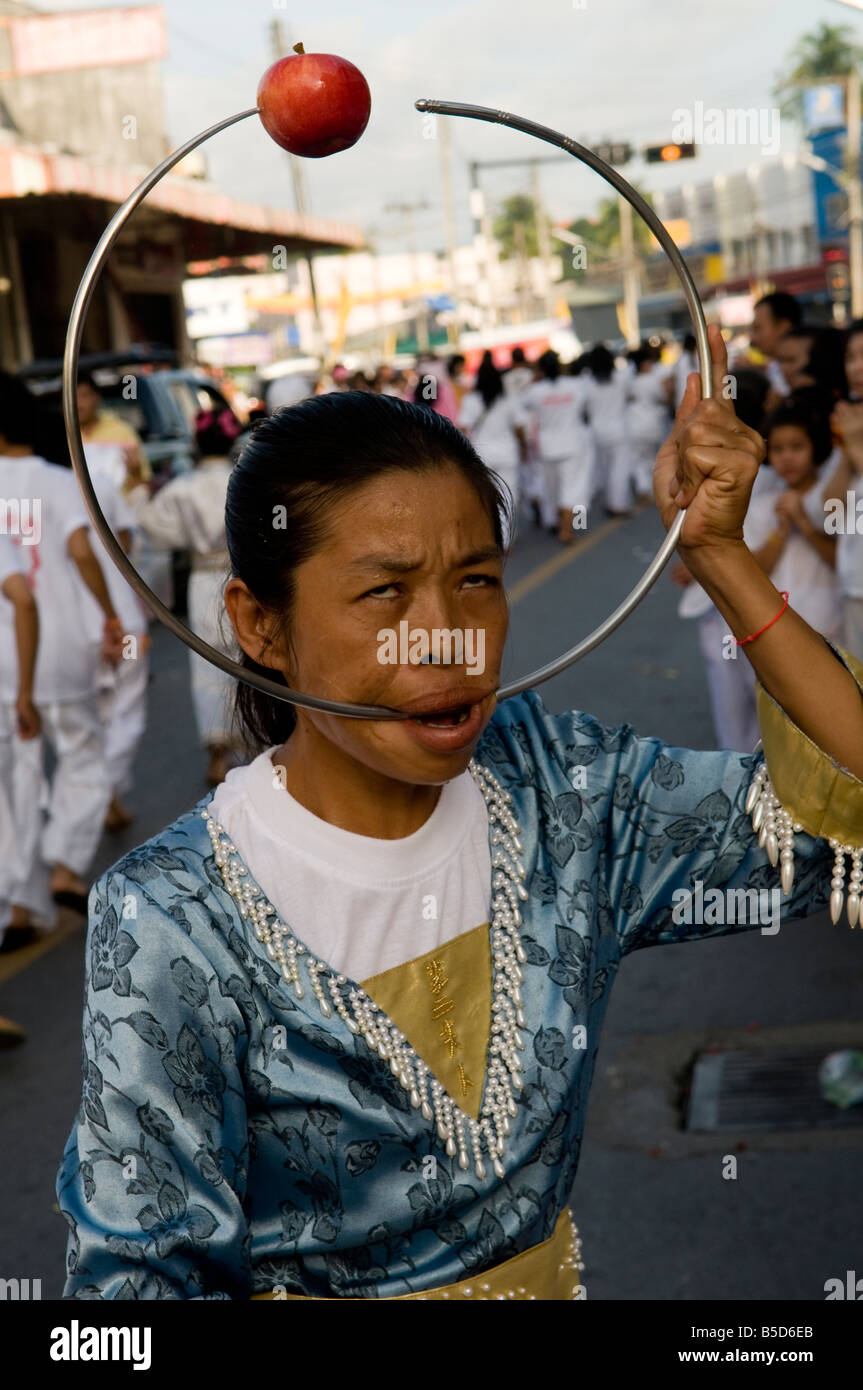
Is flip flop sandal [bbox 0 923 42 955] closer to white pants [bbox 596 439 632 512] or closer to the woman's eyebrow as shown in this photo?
the woman's eyebrow

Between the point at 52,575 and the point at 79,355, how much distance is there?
485cm

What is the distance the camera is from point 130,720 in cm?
744

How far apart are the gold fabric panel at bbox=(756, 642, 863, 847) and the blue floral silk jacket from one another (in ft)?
0.15

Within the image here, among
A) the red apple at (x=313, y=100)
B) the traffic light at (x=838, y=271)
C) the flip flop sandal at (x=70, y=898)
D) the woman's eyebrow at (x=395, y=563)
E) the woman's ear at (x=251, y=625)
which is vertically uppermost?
the traffic light at (x=838, y=271)

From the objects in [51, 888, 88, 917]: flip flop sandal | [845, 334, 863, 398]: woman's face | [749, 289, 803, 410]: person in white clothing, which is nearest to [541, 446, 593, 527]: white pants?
[749, 289, 803, 410]: person in white clothing

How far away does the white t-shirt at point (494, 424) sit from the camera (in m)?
15.8

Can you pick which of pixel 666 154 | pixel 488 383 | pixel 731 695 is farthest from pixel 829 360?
pixel 666 154

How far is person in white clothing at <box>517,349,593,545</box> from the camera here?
16.0 meters

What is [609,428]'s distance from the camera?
17.7m

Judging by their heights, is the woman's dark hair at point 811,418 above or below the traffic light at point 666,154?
below

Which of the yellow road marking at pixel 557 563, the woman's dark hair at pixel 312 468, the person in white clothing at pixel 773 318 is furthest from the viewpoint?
the yellow road marking at pixel 557 563

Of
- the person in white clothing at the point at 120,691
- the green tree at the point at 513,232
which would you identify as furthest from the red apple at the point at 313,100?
the green tree at the point at 513,232

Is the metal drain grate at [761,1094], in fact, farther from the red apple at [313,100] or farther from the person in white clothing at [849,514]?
the red apple at [313,100]
